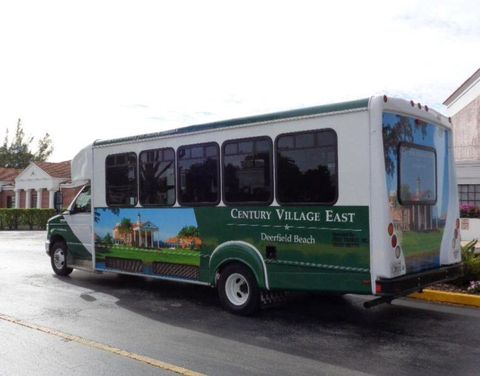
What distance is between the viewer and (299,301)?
8570mm

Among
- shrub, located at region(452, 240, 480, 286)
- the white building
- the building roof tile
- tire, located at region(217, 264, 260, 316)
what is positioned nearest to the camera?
tire, located at region(217, 264, 260, 316)

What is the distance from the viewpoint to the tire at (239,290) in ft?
24.3

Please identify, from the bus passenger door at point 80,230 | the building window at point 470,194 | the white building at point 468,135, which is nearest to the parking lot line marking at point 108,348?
the bus passenger door at point 80,230

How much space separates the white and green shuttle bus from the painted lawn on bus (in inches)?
1.0

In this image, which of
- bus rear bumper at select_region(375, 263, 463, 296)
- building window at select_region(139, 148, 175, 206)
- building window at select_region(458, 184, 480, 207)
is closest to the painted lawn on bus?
building window at select_region(139, 148, 175, 206)

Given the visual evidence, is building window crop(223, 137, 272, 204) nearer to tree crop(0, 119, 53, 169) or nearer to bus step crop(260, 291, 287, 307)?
bus step crop(260, 291, 287, 307)

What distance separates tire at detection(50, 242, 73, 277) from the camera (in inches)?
442

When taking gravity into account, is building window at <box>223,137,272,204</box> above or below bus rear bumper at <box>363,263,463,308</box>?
above

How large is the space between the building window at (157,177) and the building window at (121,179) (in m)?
0.23

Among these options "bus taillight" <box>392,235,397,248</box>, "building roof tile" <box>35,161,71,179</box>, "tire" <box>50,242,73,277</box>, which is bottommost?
"tire" <box>50,242,73,277</box>

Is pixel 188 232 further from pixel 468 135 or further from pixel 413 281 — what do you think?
pixel 468 135

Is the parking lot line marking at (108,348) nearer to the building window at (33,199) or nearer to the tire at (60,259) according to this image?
the tire at (60,259)

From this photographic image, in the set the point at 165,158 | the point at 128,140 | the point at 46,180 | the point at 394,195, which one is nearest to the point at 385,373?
the point at 394,195

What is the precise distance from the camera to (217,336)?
21.1 feet
